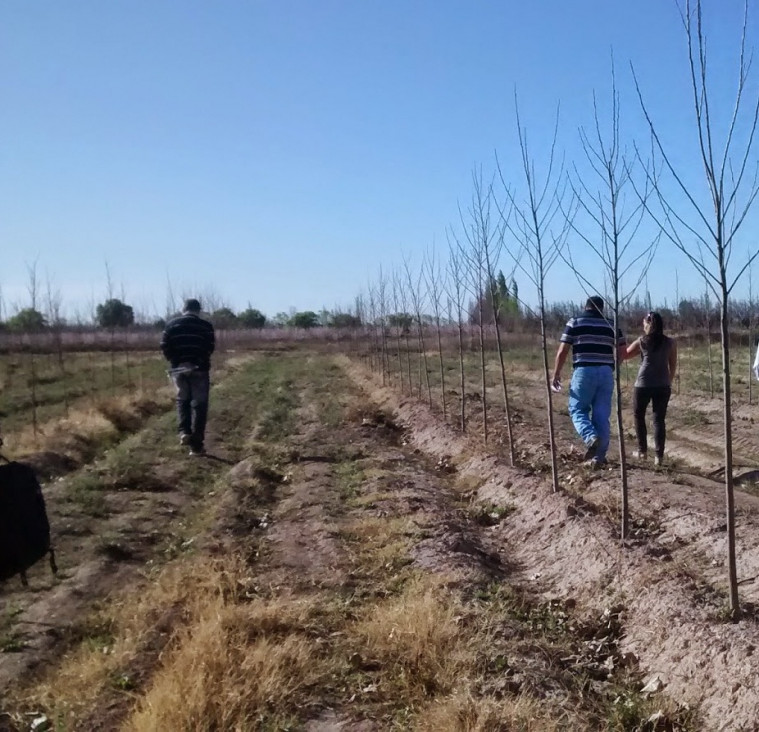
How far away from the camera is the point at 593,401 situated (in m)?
8.20

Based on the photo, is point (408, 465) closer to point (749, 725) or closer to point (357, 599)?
point (357, 599)

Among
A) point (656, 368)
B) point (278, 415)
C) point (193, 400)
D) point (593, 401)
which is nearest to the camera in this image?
point (593, 401)

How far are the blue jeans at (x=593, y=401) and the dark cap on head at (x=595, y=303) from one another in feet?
2.11

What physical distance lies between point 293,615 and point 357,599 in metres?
0.63

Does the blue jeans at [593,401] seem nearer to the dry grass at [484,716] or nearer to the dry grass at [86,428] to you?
the dry grass at [484,716]

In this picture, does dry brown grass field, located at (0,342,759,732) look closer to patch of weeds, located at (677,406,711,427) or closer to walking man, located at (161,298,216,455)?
walking man, located at (161,298,216,455)

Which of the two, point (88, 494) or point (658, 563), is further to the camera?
point (88, 494)

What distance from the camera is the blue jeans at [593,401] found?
8023 millimetres

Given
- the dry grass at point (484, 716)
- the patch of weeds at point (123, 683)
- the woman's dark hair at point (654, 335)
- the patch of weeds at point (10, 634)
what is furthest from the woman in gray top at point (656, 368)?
the patch of weeds at point (10, 634)

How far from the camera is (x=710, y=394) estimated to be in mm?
17219

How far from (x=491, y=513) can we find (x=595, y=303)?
2.42 meters

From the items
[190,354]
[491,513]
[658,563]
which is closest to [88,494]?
[190,354]

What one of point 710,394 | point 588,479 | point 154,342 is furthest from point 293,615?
point 154,342

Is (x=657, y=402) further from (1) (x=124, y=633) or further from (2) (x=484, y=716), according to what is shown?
(1) (x=124, y=633)
